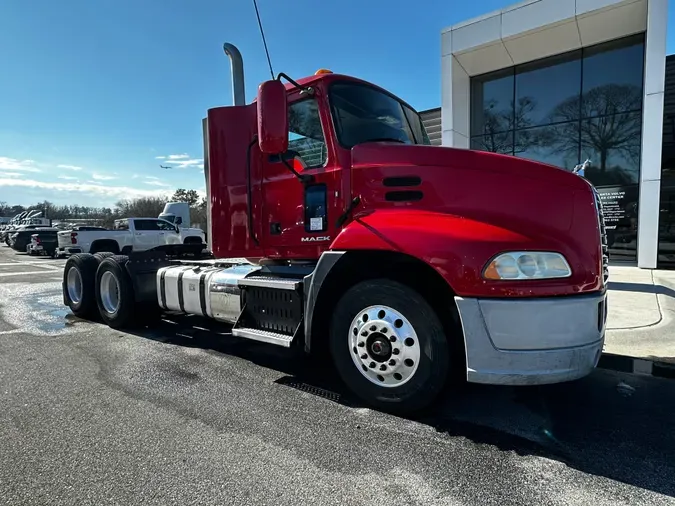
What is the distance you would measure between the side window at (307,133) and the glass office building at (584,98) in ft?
33.0

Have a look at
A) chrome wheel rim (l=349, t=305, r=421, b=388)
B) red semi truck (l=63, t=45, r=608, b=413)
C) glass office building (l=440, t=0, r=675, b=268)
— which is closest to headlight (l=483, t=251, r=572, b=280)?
red semi truck (l=63, t=45, r=608, b=413)

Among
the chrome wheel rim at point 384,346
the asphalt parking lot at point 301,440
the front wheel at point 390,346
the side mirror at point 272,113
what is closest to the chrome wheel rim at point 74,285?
the asphalt parking lot at point 301,440

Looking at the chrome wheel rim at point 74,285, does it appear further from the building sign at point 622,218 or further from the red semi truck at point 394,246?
the building sign at point 622,218

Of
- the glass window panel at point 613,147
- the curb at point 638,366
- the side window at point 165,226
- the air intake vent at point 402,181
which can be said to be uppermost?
the glass window panel at point 613,147

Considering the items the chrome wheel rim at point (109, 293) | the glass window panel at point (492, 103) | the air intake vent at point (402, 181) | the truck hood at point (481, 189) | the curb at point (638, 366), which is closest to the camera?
the truck hood at point (481, 189)

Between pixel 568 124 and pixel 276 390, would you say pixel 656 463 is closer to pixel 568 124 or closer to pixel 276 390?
pixel 276 390

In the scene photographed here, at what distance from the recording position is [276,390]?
12.5 ft

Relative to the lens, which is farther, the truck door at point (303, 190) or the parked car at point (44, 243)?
the parked car at point (44, 243)

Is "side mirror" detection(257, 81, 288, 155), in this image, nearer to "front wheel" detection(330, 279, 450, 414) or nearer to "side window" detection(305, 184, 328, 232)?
"side window" detection(305, 184, 328, 232)

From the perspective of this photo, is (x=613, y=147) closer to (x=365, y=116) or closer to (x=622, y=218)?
(x=622, y=218)

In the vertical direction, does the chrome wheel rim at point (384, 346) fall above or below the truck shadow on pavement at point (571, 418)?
above

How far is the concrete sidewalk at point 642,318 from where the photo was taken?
16.3 ft

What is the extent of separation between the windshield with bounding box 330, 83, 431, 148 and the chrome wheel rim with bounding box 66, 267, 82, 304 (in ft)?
17.6

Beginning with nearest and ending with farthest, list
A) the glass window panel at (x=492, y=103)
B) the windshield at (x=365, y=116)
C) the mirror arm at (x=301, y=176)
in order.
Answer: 1. the windshield at (x=365, y=116)
2. the mirror arm at (x=301, y=176)
3. the glass window panel at (x=492, y=103)
